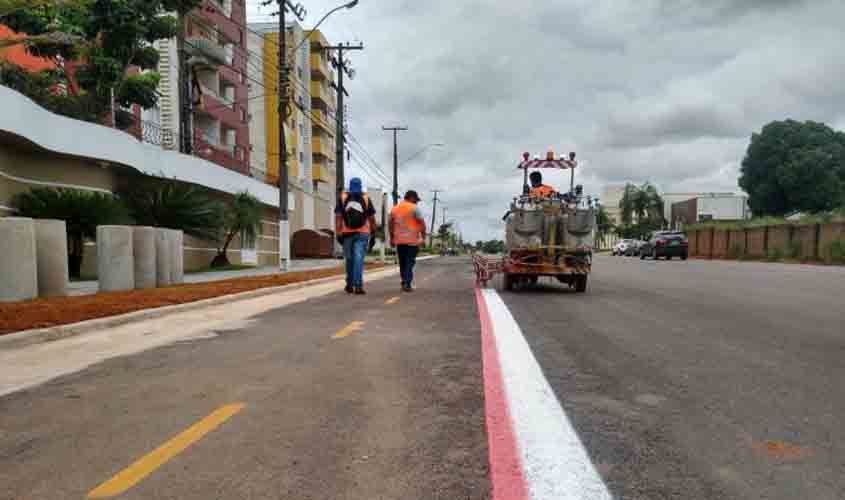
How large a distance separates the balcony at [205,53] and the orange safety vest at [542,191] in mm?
23639

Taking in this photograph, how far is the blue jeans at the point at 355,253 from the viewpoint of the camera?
11.1m

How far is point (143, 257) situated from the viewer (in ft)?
39.2

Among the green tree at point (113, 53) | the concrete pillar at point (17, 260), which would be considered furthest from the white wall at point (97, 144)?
the concrete pillar at point (17, 260)

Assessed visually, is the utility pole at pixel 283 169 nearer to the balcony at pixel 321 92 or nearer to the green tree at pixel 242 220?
the green tree at pixel 242 220

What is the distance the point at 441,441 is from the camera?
9.79 feet

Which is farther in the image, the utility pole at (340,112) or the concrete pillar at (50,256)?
the utility pole at (340,112)

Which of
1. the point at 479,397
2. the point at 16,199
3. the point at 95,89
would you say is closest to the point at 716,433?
the point at 479,397

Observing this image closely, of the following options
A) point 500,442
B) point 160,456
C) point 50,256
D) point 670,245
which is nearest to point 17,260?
point 50,256

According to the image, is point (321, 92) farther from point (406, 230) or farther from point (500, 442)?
point (500, 442)

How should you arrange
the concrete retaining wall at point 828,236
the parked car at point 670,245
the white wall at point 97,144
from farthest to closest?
the parked car at point 670,245 < the concrete retaining wall at point 828,236 < the white wall at point 97,144

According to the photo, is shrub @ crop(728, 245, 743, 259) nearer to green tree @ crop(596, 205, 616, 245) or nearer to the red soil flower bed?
the red soil flower bed

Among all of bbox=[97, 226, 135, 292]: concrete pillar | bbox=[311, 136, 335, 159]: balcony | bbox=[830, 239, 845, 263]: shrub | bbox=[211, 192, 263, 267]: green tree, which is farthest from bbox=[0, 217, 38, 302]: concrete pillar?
bbox=[311, 136, 335, 159]: balcony

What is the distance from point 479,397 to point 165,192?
56.7 ft

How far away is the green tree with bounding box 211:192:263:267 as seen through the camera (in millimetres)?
23339
